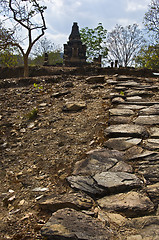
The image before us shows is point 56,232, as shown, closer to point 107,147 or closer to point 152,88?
point 107,147

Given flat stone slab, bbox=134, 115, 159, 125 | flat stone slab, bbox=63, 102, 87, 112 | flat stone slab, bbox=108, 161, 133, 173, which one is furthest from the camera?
flat stone slab, bbox=63, 102, 87, 112

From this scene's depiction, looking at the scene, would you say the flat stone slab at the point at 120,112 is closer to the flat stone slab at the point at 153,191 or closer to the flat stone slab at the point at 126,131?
the flat stone slab at the point at 126,131

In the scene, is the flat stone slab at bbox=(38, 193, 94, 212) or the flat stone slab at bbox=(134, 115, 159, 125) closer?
the flat stone slab at bbox=(38, 193, 94, 212)

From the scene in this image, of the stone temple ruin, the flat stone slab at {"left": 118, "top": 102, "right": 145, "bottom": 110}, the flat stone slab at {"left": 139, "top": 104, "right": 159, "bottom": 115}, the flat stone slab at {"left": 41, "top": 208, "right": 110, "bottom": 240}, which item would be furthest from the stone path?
the stone temple ruin

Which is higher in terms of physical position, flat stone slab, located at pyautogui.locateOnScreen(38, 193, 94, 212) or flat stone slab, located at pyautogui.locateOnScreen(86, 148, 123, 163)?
Answer: flat stone slab, located at pyautogui.locateOnScreen(86, 148, 123, 163)

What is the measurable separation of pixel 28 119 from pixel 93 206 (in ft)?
8.82

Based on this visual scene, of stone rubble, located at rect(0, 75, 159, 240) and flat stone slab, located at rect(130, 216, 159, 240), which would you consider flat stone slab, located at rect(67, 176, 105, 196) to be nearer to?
stone rubble, located at rect(0, 75, 159, 240)

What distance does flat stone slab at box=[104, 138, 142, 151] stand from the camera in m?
2.53

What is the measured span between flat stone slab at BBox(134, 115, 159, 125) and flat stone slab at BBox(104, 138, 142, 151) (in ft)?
1.79

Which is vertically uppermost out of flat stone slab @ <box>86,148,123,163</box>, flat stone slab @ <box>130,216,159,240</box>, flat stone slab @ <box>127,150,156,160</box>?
flat stone slab @ <box>127,150,156,160</box>

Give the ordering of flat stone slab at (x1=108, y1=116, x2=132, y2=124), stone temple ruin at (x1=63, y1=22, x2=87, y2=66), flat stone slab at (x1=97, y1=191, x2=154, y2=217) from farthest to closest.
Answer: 1. stone temple ruin at (x1=63, y1=22, x2=87, y2=66)
2. flat stone slab at (x1=108, y1=116, x2=132, y2=124)
3. flat stone slab at (x1=97, y1=191, x2=154, y2=217)

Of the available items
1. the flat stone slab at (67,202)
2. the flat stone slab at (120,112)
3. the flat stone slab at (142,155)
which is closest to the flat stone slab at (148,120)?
the flat stone slab at (120,112)

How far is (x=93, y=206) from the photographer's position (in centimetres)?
169

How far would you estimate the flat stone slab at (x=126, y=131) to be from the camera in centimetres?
275
